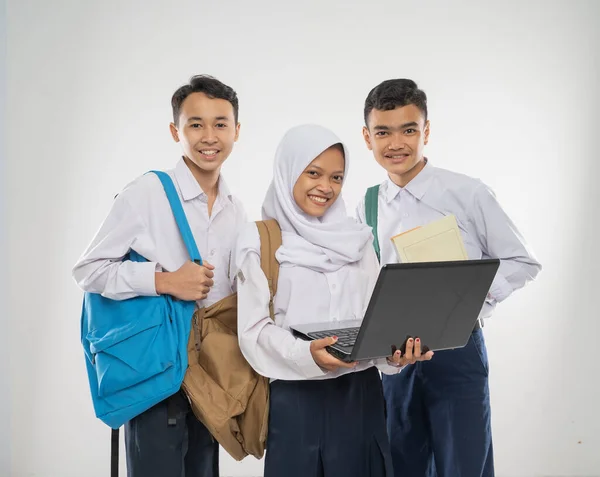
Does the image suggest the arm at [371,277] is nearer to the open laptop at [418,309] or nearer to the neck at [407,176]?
the open laptop at [418,309]

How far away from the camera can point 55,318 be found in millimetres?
3082

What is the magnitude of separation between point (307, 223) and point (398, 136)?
1.78ft

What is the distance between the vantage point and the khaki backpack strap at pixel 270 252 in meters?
1.63

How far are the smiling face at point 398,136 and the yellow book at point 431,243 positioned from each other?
338mm

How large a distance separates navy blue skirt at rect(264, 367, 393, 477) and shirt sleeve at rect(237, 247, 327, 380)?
92 mm

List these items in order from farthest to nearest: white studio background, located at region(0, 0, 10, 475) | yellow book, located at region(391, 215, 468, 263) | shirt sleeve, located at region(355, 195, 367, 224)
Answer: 1. white studio background, located at region(0, 0, 10, 475)
2. shirt sleeve, located at region(355, 195, 367, 224)
3. yellow book, located at region(391, 215, 468, 263)

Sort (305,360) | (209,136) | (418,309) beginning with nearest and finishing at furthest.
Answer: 1. (418,309)
2. (305,360)
3. (209,136)

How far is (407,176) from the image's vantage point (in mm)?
2113

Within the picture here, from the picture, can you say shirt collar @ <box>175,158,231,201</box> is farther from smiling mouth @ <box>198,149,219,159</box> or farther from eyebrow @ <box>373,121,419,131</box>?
eyebrow @ <box>373,121,419,131</box>

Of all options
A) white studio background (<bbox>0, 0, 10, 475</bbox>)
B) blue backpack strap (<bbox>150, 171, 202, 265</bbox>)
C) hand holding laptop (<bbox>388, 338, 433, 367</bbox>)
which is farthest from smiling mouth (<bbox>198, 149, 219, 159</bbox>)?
white studio background (<bbox>0, 0, 10, 475</bbox>)

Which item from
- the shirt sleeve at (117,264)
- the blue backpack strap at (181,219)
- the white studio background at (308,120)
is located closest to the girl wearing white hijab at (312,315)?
the blue backpack strap at (181,219)

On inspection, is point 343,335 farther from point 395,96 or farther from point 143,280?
point 395,96

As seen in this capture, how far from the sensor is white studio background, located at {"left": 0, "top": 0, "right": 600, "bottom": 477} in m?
3.05

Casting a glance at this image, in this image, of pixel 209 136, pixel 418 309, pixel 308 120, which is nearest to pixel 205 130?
pixel 209 136
